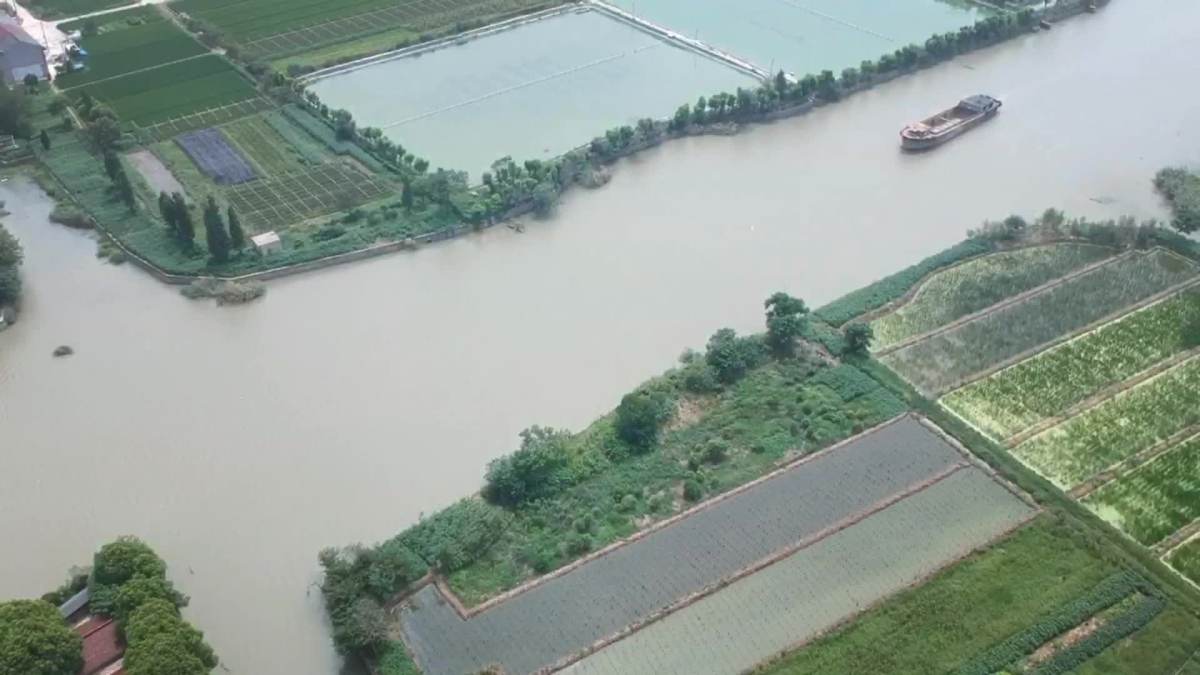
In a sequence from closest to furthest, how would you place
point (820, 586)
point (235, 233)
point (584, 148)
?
point (820, 586), point (235, 233), point (584, 148)

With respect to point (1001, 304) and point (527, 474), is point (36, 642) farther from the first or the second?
point (1001, 304)

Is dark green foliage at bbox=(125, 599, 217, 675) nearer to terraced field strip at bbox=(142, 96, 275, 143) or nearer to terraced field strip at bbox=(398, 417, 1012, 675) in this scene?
terraced field strip at bbox=(398, 417, 1012, 675)

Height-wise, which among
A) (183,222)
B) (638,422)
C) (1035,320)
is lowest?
(1035,320)

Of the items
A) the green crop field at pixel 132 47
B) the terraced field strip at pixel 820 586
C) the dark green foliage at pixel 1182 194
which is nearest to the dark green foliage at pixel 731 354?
the terraced field strip at pixel 820 586

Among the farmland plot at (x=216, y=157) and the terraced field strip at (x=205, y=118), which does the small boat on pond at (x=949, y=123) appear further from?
the terraced field strip at (x=205, y=118)

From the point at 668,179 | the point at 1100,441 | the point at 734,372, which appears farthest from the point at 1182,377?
the point at 668,179

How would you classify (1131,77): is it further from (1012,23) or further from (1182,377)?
(1182,377)

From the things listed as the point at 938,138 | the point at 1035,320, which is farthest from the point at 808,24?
the point at 1035,320
